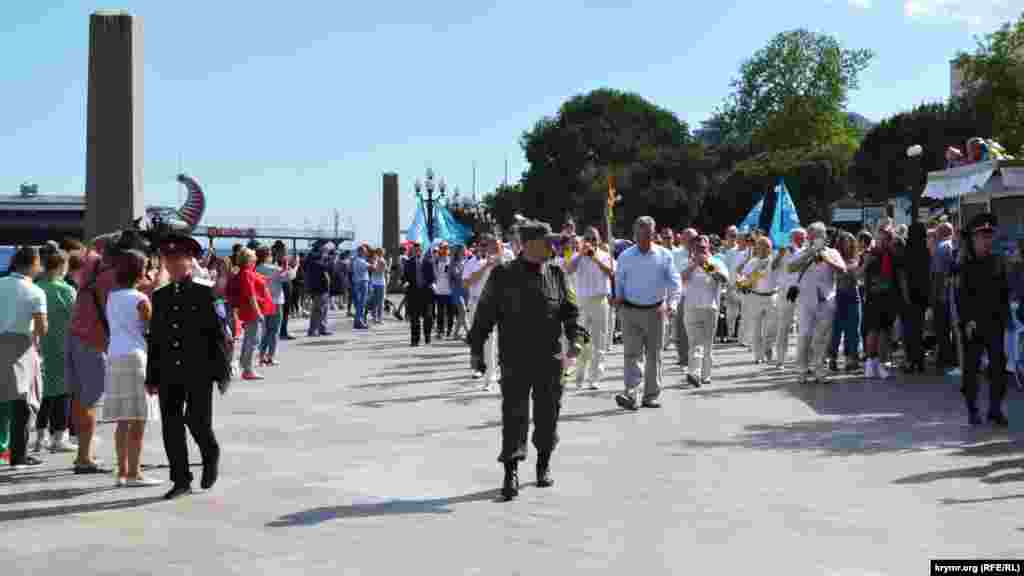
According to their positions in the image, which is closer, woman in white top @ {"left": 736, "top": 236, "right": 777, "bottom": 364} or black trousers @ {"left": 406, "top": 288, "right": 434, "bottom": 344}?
woman in white top @ {"left": 736, "top": 236, "right": 777, "bottom": 364}

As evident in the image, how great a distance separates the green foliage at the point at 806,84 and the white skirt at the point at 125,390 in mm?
75137

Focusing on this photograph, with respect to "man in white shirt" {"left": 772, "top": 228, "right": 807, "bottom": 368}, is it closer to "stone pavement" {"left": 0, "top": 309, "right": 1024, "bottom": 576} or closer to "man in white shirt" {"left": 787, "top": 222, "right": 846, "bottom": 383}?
"man in white shirt" {"left": 787, "top": 222, "right": 846, "bottom": 383}

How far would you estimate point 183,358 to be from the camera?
779 cm

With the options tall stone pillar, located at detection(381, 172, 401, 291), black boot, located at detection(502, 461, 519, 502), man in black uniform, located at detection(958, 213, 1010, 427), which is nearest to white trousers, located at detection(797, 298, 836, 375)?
man in black uniform, located at detection(958, 213, 1010, 427)

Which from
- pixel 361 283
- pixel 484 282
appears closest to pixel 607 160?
pixel 361 283

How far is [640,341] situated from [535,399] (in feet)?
14.3

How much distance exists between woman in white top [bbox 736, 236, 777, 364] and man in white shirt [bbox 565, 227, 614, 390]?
3.51 meters

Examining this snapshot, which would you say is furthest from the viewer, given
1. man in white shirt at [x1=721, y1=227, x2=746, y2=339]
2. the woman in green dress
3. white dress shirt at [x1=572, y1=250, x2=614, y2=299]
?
man in white shirt at [x1=721, y1=227, x2=746, y2=339]

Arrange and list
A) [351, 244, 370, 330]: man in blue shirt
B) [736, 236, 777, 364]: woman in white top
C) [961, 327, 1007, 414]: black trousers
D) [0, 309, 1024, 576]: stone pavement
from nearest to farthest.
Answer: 1. [0, 309, 1024, 576]: stone pavement
2. [961, 327, 1007, 414]: black trousers
3. [736, 236, 777, 364]: woman in white top
4. [351, 244, 370, 330]: man in blue shirt

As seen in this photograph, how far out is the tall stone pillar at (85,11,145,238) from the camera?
1902cm

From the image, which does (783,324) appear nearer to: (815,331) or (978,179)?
(815,331)

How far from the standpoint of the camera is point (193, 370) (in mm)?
7820

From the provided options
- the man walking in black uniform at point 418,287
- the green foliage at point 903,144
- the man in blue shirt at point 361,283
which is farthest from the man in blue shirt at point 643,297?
the green foliage at point 903,144

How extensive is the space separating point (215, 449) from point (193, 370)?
56 cm
